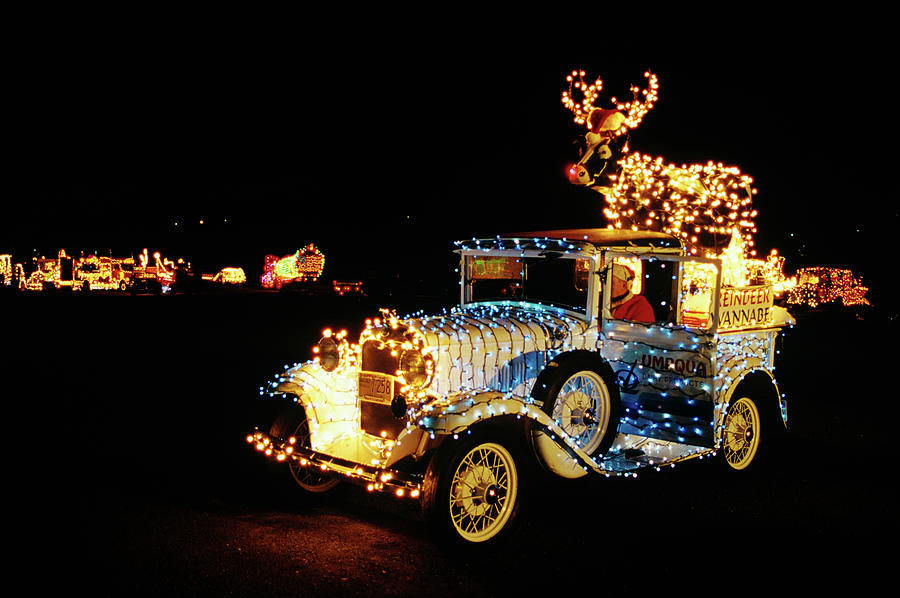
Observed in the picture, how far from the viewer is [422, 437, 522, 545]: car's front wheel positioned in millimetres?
4562

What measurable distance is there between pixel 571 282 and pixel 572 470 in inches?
70.9

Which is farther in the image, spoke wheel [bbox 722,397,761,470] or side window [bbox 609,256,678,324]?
spoke wheel [bbox 722,397,761,470]

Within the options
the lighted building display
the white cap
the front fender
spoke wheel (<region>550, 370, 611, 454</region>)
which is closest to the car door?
the white cap

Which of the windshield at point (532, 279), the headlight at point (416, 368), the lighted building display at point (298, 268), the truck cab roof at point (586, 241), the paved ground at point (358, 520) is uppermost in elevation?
the lighted building display at point (298, 268)

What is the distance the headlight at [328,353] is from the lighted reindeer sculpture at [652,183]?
6036 millimetres

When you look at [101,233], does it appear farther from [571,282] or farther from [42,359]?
[571,282]

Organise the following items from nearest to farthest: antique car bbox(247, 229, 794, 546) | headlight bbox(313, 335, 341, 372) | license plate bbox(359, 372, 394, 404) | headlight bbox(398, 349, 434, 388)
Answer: antique car bbox(247, 229, 794, 546) → headlight bbox(398, 349, 434, 388) → license plate bbox(359, 372, 394, 404) → headlight bbox(313, 335, 341, 372)

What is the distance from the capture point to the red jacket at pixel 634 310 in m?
6.79

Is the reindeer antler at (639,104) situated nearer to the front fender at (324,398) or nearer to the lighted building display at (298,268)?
the front fender at (324,398)

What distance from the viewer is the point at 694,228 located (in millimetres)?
10875

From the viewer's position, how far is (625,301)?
22.4 feet

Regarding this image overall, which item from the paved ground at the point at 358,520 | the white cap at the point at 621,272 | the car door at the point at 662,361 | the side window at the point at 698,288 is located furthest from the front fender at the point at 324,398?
the side window at the point at 698,288

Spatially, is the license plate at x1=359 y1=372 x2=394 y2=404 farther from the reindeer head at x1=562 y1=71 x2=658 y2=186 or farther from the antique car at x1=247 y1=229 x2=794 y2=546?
the reindeer head at x1=562 y1=71 x2=658 y2=186

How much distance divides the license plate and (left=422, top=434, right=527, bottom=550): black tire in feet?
3.33
